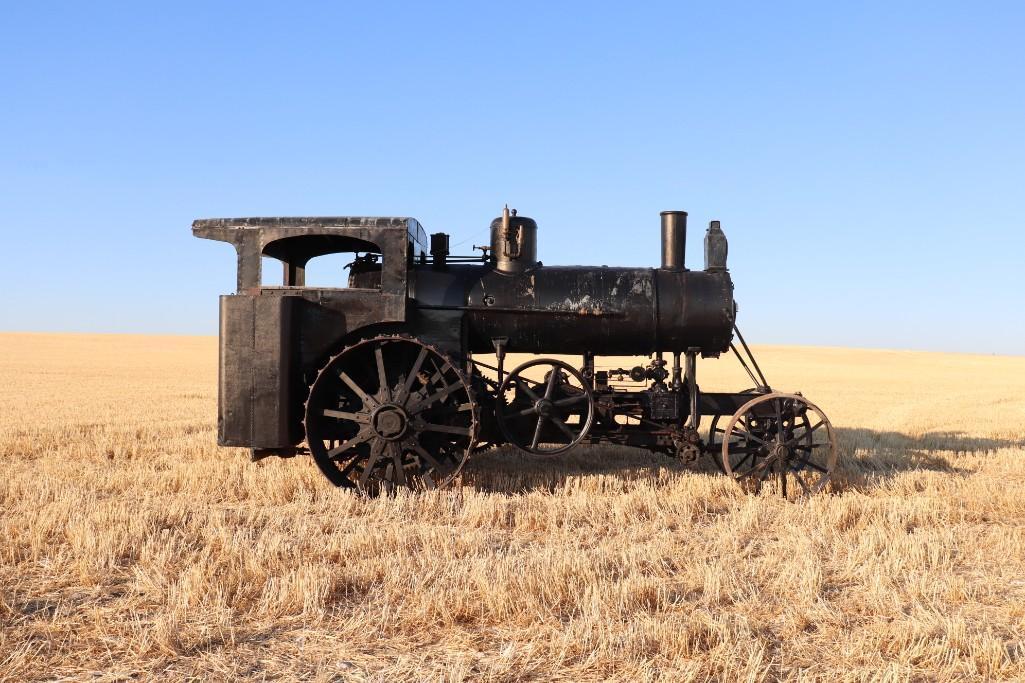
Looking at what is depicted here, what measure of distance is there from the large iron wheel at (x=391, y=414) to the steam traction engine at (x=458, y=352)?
0.02 meters

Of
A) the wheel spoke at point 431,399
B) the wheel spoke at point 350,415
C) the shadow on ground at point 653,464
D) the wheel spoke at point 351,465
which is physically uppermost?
the wheel spoke at point 431,399

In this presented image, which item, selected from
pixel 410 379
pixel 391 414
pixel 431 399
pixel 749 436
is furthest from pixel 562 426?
pixel 749 436

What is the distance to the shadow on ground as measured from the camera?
862 centimetres

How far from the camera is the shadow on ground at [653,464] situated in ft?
28.3

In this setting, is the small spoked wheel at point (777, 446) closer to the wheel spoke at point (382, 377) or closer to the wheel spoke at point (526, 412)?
the wheel spoke at point (526, 412)

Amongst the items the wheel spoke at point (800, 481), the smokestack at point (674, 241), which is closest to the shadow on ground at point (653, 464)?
the wheel spoke at point (800, 481)

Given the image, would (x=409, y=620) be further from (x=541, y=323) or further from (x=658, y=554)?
(x=541, y=323)

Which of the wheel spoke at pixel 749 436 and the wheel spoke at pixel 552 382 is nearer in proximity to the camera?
the wheel spoke at pixel 552 382

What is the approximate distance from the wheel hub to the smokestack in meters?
3.62

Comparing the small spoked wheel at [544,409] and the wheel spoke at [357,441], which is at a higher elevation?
the small spoked wheel at [544,409]

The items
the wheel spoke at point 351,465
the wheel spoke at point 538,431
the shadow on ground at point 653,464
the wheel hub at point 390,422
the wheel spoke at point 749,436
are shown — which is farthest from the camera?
the shadow on ground at point 653,464

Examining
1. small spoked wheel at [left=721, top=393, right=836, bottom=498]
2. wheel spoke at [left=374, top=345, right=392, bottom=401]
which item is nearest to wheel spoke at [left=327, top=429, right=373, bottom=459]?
wheel spoke at [left=374, top=345, right=392, bottom=401]

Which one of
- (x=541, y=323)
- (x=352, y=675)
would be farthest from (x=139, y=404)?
(x=352, y=675)

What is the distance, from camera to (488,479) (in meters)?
8.68
